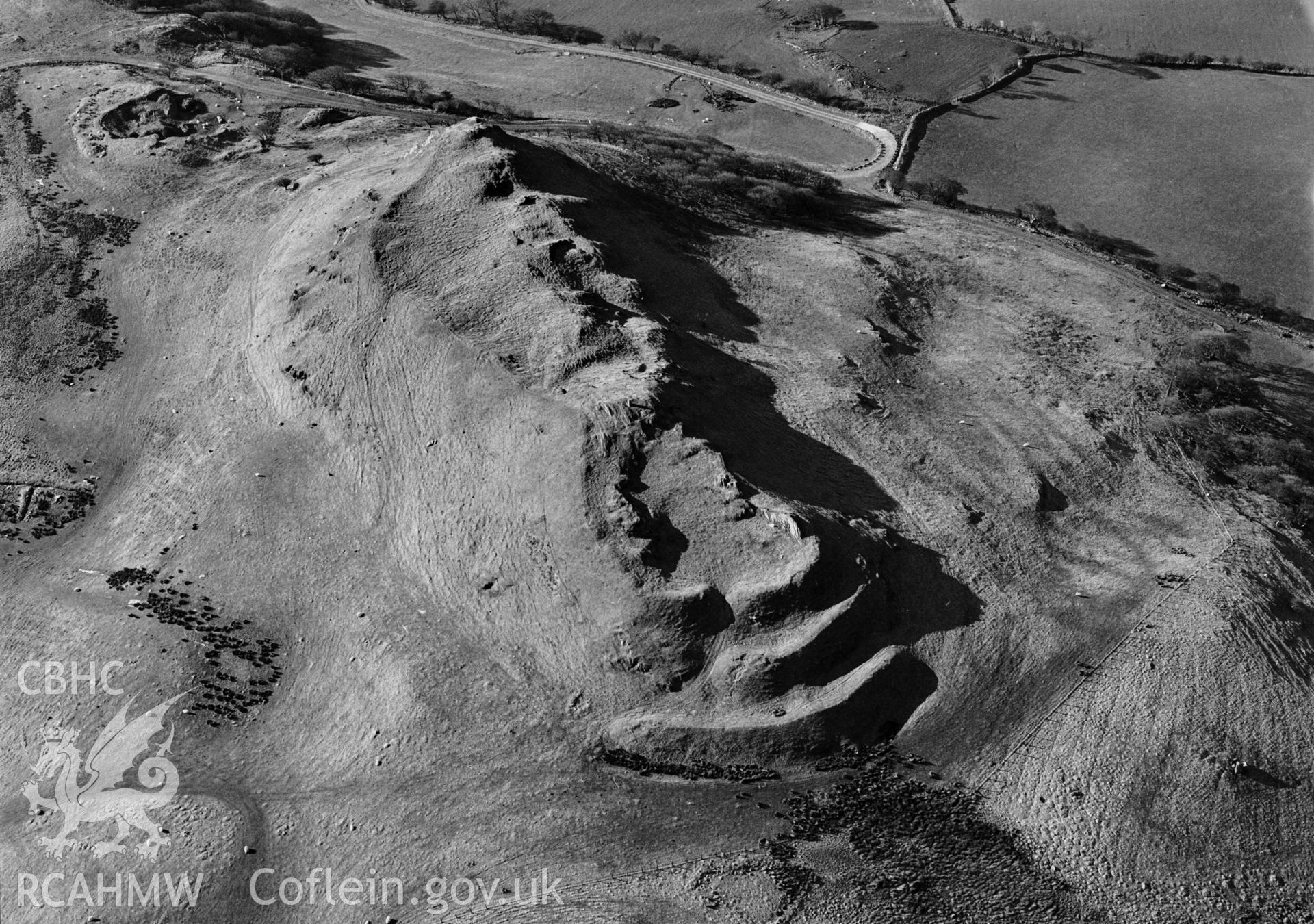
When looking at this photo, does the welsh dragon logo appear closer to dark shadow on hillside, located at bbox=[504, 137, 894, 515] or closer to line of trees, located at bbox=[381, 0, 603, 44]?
dark shadow on hillside, located at bbox=[504, 137, 894, 515]

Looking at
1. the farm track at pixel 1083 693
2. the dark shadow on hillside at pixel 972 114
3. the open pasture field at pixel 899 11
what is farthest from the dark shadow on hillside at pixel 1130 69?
the farm track at pixel 1083 693

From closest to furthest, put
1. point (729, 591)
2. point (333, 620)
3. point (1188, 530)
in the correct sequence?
point (729, 591)
point (333, 620)
point (1188, 530)

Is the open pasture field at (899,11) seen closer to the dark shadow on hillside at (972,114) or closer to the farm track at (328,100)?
the dark shadow on hillside at (972,114)

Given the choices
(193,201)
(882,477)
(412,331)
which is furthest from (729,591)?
(193,201)

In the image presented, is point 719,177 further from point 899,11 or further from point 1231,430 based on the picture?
point 899,11

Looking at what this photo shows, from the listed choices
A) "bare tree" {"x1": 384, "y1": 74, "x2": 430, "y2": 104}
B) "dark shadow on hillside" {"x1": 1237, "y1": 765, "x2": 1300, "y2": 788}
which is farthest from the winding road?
"dark shadow on hillside" {"x1": 1237, "y1": 765, "x2": 1300, "y2": 788}

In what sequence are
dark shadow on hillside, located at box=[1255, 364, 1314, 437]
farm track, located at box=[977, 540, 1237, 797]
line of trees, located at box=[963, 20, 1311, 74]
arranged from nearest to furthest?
farm track, located at box=[977, 540, 1237, 797] < dark shadow on hillside, located at box=[1255, 364, 1314, 437] < line of trees, located at box=[963, 20, 1311, 74]

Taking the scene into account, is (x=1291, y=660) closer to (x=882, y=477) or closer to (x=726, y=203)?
(x=882, y=477)

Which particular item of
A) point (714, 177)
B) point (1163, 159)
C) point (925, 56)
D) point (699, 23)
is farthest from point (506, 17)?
point (1163, 159)
